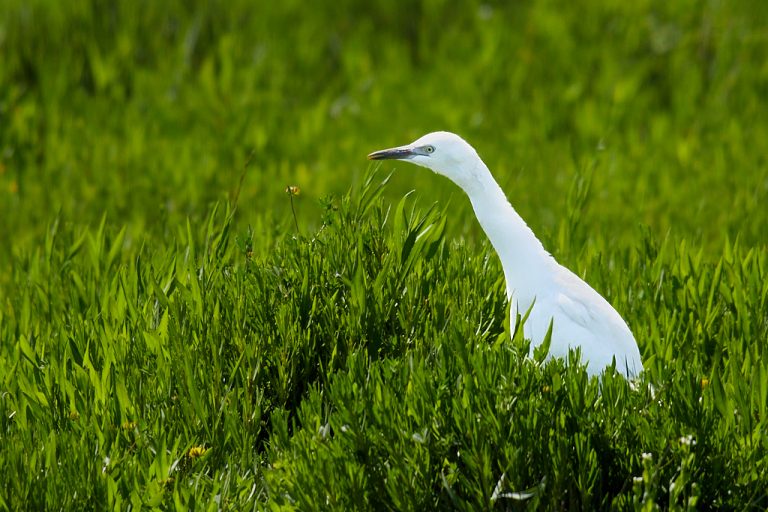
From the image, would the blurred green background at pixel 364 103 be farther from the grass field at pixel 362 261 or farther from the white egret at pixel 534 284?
the white egret at pixel 534 284

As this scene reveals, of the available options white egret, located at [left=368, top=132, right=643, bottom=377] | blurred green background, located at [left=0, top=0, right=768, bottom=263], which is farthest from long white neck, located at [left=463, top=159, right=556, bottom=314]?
blurred green background, located at [left=0, top=0, right=768, bottom=263]

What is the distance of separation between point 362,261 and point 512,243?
55cm

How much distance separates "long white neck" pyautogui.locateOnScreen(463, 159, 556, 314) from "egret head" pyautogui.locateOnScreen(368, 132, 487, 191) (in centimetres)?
3

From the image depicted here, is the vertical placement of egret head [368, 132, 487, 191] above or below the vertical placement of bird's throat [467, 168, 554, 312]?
above

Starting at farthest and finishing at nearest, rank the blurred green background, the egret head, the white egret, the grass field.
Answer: the blurred green background → the egret head → the white egret → the grass field

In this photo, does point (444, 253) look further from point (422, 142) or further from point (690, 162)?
point (690, 162)

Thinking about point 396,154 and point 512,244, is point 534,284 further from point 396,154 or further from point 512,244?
point 396,154

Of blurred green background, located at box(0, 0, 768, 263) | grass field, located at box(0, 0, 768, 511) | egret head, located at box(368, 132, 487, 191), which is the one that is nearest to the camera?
grass field, located at box(0, 0, 768, 511)

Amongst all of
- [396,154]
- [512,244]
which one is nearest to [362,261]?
[396,154]

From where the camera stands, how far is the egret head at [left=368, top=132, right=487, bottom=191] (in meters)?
4.13

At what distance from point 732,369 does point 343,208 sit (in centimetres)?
149

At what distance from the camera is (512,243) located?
13.7ft

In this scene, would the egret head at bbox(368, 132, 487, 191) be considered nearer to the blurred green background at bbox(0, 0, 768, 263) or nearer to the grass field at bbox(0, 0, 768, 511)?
the grass field at bbox(0, 0, 768, 511)

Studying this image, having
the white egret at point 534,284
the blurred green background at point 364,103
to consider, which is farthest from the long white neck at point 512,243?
the blurred green background at point 364,103
